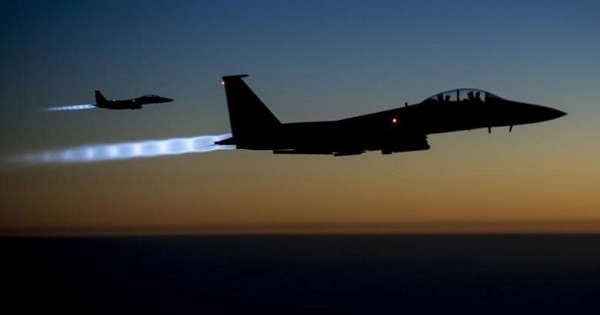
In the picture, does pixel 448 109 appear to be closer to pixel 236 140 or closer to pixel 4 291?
pixel 236 140

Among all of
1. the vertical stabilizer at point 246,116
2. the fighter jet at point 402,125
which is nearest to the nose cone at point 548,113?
the fighter jet at point 402,125

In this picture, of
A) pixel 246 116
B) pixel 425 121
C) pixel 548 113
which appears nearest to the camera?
pixel 548 113

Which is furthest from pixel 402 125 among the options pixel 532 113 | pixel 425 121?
pixel 532 113

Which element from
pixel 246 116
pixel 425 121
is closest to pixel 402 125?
pixel 425 121

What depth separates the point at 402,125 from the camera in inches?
1810

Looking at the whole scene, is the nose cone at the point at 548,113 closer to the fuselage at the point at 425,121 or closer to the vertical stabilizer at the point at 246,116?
the fuselage at the point at 425,121

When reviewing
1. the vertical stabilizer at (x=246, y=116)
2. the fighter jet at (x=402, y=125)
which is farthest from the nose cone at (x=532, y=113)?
the vertical stabilizer at (x=246, y=116)

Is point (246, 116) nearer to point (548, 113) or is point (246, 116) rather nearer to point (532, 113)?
point (532, 113)

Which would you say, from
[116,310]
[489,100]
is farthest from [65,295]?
[489,100]

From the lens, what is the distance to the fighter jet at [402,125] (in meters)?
45.4

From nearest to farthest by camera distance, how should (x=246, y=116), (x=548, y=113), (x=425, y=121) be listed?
(x=548, y=113) → (x=425, y=121) → (x=246, y=116)

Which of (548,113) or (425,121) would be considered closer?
(548,113)

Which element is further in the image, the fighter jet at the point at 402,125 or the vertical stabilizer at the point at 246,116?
the vertical stabilizer at the point at 246,116

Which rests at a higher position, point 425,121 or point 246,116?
point 246,116
